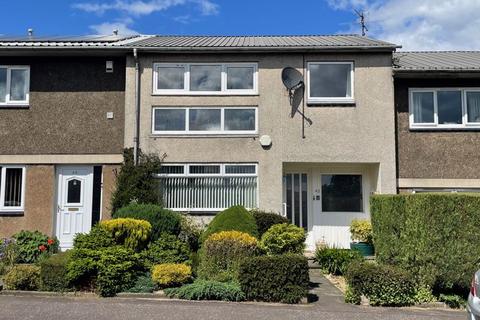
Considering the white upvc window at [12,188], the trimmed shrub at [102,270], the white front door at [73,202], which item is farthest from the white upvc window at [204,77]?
the trimmed shrub at [102,270]

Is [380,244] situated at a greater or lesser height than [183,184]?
lesser

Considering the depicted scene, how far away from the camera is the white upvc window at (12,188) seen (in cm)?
1224

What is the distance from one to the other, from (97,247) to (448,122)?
9.76 meters

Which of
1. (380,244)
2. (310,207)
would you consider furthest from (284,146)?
(380,244)

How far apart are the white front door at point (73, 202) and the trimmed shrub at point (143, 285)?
14.7ft

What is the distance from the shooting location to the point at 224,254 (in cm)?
882

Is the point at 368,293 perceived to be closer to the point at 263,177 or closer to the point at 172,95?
the point at 263,177

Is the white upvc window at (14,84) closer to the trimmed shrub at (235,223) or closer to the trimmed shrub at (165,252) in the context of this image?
the trimmed shrub at (165,252)

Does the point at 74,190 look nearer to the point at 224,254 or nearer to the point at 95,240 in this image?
the point at 95,240

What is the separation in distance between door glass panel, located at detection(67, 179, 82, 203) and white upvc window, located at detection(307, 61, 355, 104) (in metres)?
6.74

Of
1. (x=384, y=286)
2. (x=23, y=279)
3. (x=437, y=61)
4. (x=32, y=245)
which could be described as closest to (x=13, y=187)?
(x=32, y=245)

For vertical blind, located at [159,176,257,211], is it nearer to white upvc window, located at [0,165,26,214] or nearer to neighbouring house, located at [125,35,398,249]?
neighbouring house, located at [125,35,398,249]

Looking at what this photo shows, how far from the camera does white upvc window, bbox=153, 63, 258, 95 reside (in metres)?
12.6

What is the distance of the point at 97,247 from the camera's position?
28.4ft
